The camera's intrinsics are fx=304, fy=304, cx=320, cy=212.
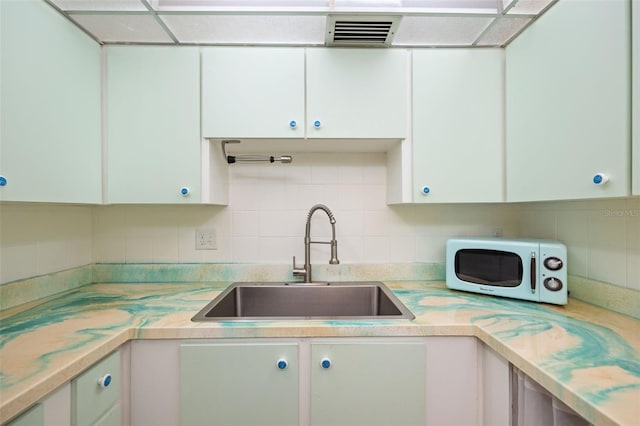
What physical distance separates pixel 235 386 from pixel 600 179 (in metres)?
1.37

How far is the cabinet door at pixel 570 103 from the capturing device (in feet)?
2.98

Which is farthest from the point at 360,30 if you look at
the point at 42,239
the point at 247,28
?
the point at 42,239

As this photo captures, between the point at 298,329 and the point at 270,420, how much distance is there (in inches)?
13.0

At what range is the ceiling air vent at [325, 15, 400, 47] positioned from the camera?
4.02 feet

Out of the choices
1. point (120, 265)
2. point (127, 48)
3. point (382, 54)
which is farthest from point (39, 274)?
point (382, 54)

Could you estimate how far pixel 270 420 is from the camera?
1.06 meters

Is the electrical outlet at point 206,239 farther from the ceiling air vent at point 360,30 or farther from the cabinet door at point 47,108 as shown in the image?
the ceiling air vent at point 360,30

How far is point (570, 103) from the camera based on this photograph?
1.06 meters

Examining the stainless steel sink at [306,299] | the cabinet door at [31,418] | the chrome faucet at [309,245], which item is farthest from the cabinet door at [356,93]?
the cabinet door at [31,418]

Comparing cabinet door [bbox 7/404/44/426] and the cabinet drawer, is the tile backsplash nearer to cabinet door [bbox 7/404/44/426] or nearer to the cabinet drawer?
the cabinet drawer

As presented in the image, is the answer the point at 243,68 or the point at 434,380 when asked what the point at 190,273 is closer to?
the point at 243,68

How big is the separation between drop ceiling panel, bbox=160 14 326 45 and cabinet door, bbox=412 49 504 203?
51 centimetres

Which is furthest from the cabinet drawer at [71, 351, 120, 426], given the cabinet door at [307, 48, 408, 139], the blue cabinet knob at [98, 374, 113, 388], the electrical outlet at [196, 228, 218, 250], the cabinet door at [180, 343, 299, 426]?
the cabinet door at [307, 48, 408, 139]

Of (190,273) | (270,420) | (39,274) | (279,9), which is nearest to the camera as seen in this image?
(270,420)
